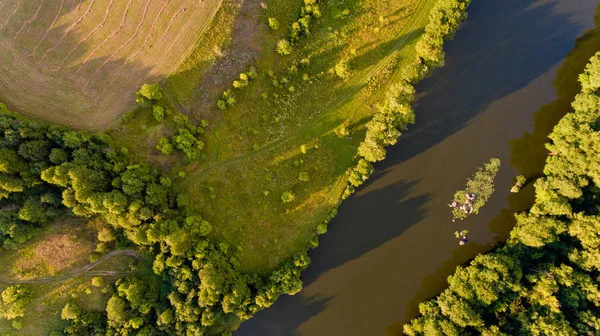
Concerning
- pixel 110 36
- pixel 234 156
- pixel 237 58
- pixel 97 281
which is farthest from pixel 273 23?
pixel 97 281

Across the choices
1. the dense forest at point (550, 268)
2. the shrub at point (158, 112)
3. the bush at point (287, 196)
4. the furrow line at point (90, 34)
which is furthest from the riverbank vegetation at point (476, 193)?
the furrow line at point (90, 34)

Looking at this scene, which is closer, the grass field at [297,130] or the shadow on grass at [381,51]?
the grass field at [297,130]

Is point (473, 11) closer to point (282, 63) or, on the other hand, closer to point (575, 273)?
point (282, 63)

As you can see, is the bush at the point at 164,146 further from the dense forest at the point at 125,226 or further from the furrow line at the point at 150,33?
the furrow line at the point at 150,33

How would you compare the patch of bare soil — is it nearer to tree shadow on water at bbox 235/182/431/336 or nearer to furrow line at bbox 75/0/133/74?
furrow line at bbox 75/0/133/74

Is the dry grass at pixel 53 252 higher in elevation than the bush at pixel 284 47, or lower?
lower

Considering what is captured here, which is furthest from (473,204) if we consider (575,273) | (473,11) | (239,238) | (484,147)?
(239,238)
